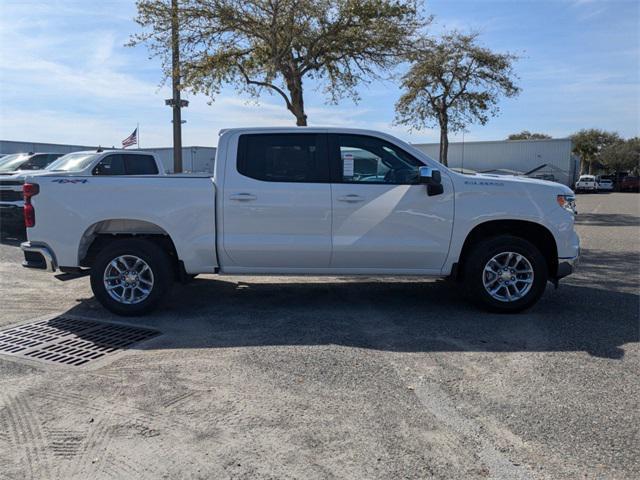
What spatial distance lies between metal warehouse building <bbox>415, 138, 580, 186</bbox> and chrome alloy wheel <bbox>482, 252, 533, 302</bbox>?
37.0m

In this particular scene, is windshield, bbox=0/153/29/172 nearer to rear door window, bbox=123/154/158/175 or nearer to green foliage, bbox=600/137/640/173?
rear door window, bbox=123/154/158/175

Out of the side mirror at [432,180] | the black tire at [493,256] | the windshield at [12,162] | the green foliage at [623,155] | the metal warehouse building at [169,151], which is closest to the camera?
the side mirror at [432,180]

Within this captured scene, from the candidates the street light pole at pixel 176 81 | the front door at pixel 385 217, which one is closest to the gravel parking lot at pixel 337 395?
the front door at pixel 385 217

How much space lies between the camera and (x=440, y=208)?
5.93m

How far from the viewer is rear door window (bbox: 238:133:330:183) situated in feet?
19.6

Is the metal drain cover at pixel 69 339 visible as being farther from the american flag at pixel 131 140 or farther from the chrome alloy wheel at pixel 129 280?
the american flag at pixel 131 140

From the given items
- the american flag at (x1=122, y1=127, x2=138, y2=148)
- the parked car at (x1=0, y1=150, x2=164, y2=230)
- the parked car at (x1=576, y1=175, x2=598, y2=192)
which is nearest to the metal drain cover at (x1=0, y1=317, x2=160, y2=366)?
the parked car at (x1=0, y1=150, x2=164, y2=230)

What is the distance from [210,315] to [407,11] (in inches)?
352

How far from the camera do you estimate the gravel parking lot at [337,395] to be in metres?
3.12

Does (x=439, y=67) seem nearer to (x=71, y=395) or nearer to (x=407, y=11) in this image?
(x=407, y=11)

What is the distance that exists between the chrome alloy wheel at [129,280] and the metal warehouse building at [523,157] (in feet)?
126

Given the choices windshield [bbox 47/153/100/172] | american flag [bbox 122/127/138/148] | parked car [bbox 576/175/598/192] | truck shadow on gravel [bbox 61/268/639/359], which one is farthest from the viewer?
parked car [bbox 576/175/598/192]

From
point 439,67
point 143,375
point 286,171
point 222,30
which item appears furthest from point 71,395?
point 439,67

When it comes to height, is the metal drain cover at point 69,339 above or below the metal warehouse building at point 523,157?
below
